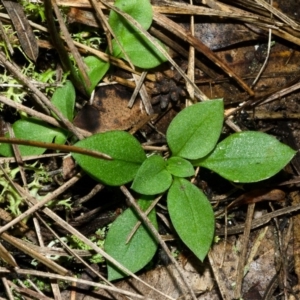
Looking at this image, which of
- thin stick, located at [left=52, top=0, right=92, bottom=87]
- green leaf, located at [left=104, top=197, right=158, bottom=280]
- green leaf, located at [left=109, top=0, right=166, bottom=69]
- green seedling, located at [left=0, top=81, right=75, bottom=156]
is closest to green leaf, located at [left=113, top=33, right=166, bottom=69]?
green leaf, located at [left=109, top=0, right=166, bottom=69]

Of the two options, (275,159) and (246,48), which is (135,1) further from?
(275,159)

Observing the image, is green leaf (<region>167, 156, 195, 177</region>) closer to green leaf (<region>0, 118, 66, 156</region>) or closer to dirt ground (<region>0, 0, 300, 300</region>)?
dirt ground (<region>0, 0, 300, 300</region>)

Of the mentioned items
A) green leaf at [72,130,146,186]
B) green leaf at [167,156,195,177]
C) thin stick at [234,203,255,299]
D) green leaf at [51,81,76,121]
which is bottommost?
thin stick at [234,203,255,299]

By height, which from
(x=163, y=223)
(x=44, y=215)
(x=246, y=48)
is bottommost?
(x=163, y=223)

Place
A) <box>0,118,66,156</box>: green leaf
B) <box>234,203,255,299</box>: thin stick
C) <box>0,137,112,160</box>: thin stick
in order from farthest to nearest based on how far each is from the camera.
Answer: <box>234,203,255,299</box>: thin stick → <box>0,118,66,156</box>: green leaf → <box>0,137,112,160</box>: thin stick

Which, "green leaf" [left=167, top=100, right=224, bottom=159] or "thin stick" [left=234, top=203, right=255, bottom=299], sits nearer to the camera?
"green leaf" [left=167, top=100, right=224, bottom=159]

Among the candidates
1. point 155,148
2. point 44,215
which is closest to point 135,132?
point 155,148
